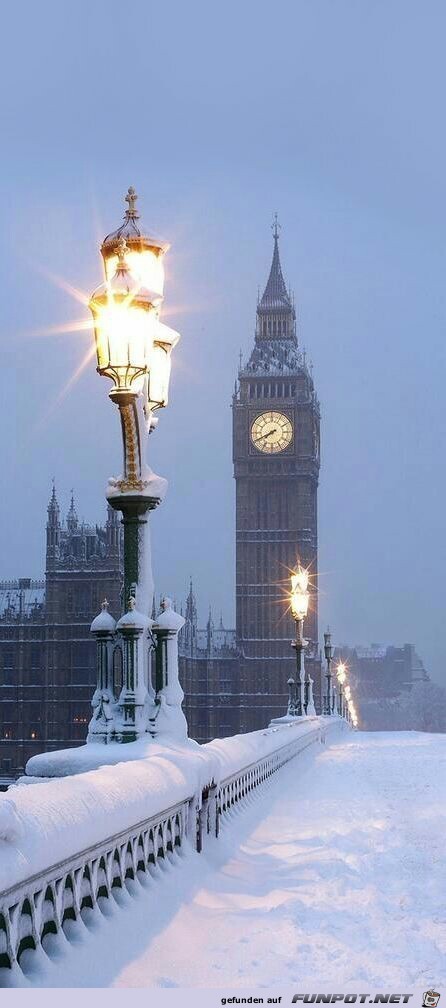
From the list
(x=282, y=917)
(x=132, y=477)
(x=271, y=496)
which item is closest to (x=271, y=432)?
(x=271, y=496)

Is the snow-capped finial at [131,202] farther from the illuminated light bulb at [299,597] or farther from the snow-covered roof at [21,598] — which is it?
the snow-covered roof at [21,598]

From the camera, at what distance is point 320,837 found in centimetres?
1216

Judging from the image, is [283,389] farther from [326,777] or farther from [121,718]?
[121,718]

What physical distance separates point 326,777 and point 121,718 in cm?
1302

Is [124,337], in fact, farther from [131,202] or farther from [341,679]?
[341,679]

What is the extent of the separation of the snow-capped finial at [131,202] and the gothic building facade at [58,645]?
86.3 meters

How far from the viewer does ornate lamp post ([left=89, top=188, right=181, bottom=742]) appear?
999 cm

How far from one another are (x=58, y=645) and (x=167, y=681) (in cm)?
9029

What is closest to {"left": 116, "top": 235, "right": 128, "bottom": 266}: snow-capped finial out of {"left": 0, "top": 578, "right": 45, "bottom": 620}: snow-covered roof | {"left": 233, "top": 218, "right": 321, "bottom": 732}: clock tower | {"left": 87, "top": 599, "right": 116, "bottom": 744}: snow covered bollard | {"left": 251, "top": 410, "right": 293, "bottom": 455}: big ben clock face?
{"left": 87, "top": 599, "right": 116, "bottom": 744}: snow covered bollard

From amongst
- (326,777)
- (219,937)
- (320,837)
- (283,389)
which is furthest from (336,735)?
(283,389)

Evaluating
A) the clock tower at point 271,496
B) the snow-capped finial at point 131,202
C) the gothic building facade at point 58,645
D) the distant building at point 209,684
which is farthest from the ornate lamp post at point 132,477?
the clock tower at point 271,496

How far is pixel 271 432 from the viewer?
127m

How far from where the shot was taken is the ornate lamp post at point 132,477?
999 centimetres

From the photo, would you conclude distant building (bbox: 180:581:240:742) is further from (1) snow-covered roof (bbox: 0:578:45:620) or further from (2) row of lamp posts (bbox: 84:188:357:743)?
(2) row of lamp posts (bbox: 84:188:357:743)
